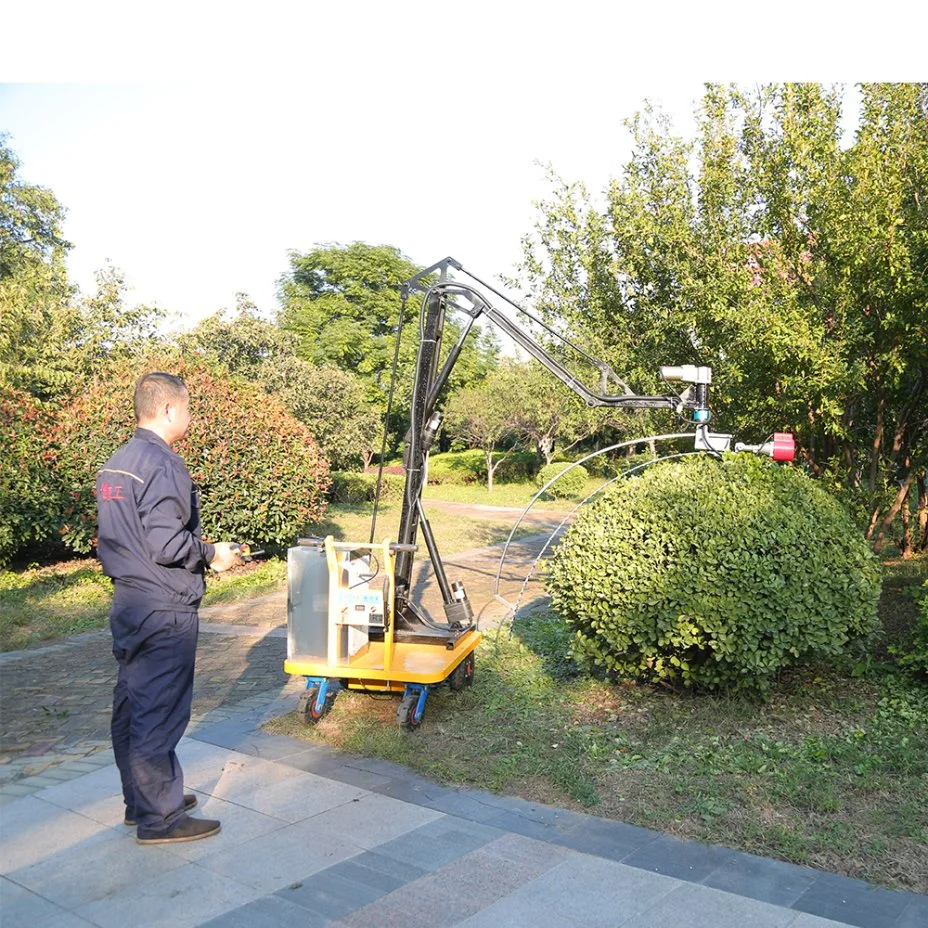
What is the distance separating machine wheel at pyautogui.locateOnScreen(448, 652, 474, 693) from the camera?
5289 millimetres

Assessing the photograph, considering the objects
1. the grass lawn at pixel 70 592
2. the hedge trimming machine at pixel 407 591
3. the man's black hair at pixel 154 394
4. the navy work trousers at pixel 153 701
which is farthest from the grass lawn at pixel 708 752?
the grass lawn at pixel 70 592

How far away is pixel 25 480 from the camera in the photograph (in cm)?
982

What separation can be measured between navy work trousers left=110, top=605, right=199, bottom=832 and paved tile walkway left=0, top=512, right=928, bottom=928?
0.18 m

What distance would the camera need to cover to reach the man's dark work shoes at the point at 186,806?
3.54m

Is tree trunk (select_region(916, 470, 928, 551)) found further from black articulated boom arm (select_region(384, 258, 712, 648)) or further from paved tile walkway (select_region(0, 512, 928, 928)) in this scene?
paved tile walkway (select_region(0, 512, 928, 928))

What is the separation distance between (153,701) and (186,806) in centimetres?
58

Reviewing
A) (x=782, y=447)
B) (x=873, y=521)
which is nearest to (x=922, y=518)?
(x=873, y=521)

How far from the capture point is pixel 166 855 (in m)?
3.29

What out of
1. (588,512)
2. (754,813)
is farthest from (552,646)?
(754,813)

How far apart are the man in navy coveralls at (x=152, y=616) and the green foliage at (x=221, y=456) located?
270 inches

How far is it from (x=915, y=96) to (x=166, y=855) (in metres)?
6.94

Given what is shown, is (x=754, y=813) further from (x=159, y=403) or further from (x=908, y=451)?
(x=908, y=451)

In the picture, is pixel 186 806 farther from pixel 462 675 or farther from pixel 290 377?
pixel 290 377

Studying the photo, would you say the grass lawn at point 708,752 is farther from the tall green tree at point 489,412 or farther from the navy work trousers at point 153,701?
the tall green tree at point 489,412
